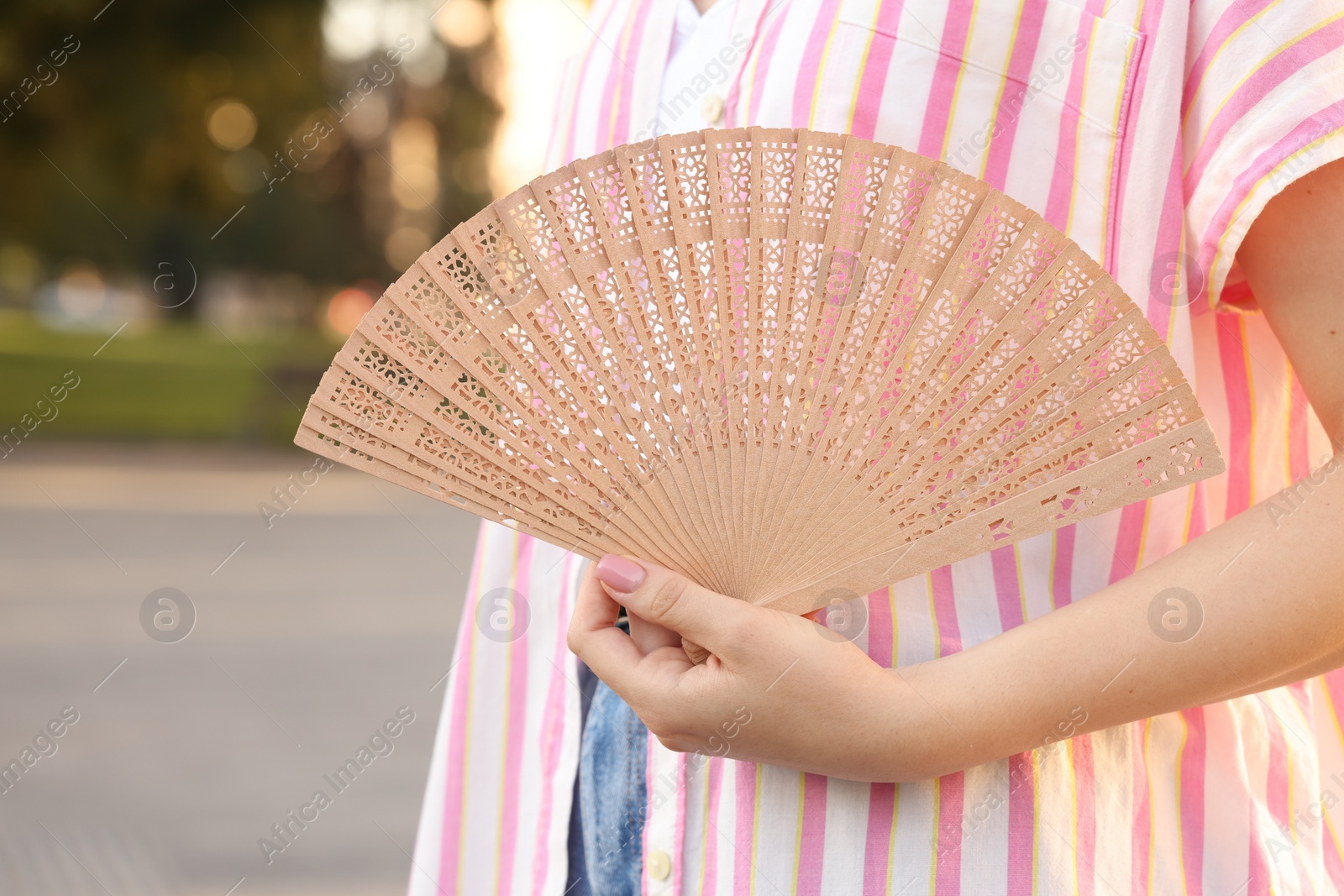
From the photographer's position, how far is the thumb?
965 mm

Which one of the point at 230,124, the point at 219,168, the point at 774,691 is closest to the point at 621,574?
the point at 774,691

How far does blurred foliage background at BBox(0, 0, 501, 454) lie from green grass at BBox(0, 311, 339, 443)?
0.05 metres

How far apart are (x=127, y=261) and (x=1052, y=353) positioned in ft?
111

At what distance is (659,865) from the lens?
1.16 m

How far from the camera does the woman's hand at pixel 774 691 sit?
3.16 feet

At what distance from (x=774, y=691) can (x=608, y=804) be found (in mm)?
396

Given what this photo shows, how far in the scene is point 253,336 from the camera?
24141 millimetres

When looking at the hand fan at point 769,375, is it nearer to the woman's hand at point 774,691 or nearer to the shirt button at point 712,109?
the woman's hand at point 774,691

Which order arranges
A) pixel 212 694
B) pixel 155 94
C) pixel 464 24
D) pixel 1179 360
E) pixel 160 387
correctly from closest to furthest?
pixel 1179 360 → pixel 212 694 → pixel 155 94 → pixel 160 387 → pixel 464 24

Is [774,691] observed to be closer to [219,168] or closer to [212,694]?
[212,694]

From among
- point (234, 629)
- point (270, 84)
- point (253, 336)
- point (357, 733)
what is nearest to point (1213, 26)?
point (357, 733)

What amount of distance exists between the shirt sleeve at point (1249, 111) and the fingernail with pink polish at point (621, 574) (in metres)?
0.57

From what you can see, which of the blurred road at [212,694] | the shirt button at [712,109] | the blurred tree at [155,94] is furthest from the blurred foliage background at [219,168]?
the shirt button at [712,109]

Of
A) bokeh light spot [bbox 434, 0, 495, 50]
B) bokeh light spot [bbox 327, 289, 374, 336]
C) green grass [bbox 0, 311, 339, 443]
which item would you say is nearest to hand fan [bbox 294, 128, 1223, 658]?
green grass [bbox 0, 311, 339, 443]
